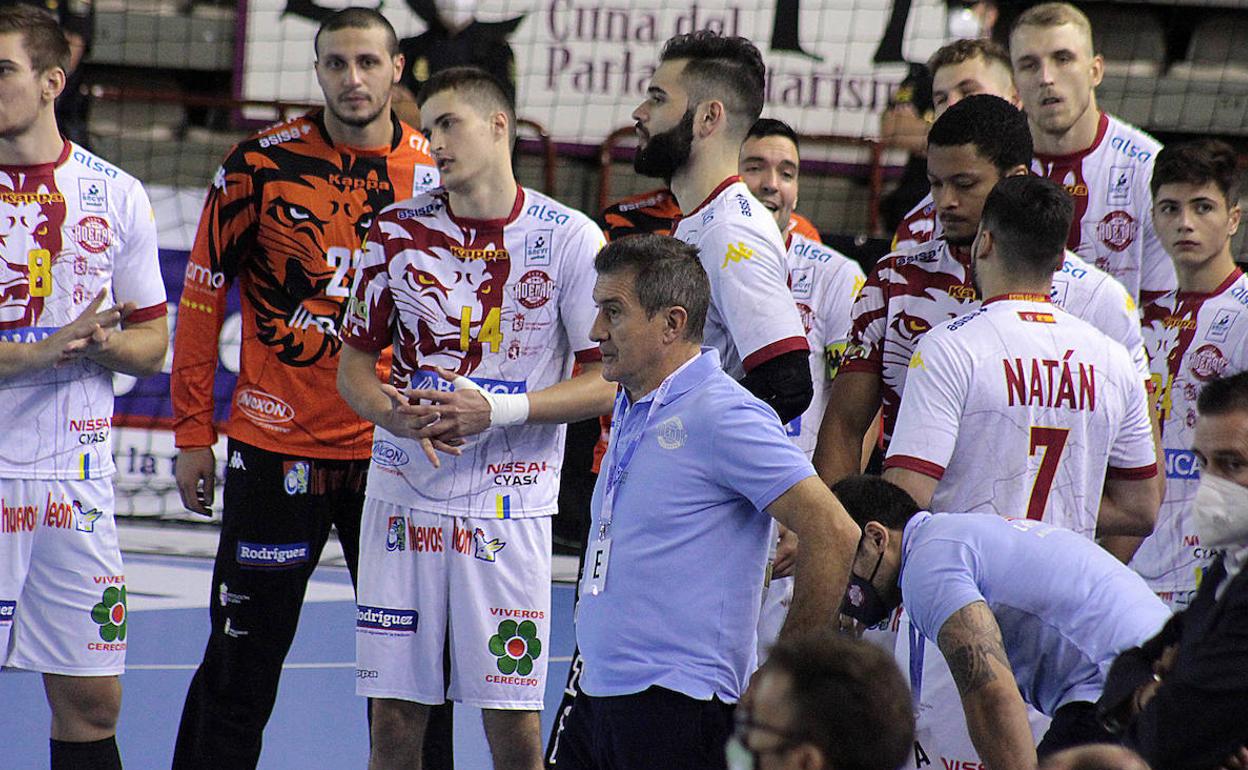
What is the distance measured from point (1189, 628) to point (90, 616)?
3.00 m

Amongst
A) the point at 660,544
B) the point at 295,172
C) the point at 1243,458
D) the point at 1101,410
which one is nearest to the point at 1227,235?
the point at 1101,410

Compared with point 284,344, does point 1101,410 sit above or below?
above

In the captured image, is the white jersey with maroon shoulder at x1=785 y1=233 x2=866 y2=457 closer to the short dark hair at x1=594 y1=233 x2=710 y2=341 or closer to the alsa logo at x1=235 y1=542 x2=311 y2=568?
the alsa logo at x1=235 y1=542 x2=311 y2=568

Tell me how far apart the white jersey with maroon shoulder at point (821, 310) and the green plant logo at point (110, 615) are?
230cm

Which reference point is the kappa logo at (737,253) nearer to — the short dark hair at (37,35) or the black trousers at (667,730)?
the black trousers at (667,730)

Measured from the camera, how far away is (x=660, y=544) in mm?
3334

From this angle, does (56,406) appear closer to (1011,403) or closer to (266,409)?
(266,409)

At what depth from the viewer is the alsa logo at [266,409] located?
4.76m

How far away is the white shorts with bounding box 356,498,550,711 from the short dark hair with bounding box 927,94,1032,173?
61.1 inches

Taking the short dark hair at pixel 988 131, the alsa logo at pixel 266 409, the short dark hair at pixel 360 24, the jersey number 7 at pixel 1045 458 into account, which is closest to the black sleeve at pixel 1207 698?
the jersey number 7 at pixel 1045 458

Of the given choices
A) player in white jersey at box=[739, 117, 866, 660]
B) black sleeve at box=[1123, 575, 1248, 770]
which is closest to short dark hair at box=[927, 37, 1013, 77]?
player in white jersey at box=[739, 117, 866, 660]

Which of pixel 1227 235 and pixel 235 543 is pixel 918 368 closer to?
pixel 1227 235

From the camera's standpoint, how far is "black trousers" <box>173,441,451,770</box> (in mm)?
4625

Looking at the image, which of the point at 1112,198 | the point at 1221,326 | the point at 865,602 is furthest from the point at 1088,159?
the point at 865,602
